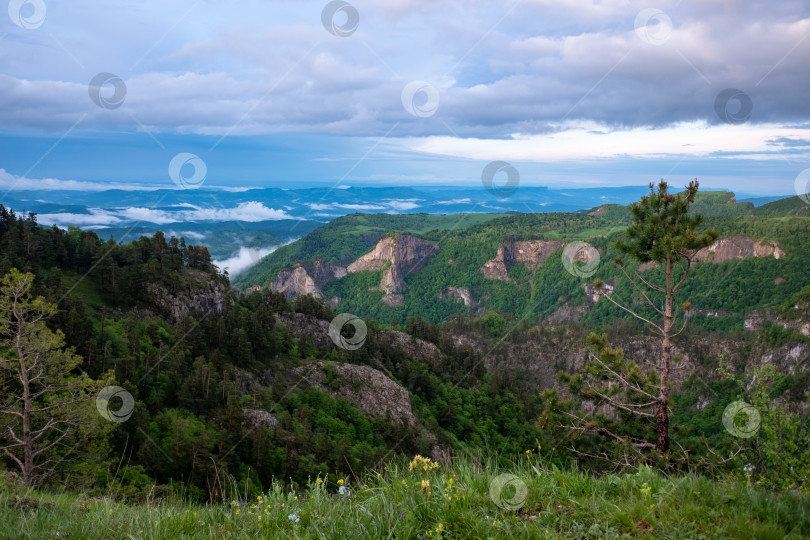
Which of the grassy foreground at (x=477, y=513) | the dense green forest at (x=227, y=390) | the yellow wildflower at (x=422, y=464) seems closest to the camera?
the grassy foreground at (x=477, y=513)

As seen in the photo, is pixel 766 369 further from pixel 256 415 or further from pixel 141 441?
pixel 256 415

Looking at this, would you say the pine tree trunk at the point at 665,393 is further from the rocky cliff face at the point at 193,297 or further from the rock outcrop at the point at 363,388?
the rocky cliff face at the point at 193,297

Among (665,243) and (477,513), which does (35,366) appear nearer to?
(477,513)

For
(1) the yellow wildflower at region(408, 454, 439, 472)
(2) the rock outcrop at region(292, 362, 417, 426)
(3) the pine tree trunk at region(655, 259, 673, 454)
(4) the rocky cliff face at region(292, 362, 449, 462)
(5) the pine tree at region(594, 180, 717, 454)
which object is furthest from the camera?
(2) the rock outcrop at region(292, 362, 417, 426)

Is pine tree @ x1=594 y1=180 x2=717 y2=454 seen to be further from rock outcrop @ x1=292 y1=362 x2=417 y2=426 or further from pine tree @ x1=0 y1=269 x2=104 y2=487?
rock outcrop @ x1=292 y1=362 x2=417 y2=426

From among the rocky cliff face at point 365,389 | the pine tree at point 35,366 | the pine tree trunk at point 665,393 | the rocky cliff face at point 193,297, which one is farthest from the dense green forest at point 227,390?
the rocky cliff face at point 365,389

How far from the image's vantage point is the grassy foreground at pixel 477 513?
4.36 m

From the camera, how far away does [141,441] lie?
95.9 ft

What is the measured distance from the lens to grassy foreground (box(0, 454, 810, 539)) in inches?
172

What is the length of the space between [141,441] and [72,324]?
13.1 m

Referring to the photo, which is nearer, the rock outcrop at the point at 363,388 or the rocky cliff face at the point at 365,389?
the rocky cliff face at the point at 365,389

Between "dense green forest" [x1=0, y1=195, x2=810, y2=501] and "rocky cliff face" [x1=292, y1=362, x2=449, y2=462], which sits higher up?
"dense green forest" [x1=0, y1=195, x2=810, y2=501]

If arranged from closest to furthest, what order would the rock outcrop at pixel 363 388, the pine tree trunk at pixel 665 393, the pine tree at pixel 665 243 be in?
the pine tree at pixel 665 243 < the pine tree trunk at pixel 665 393 < the rock outcrop at pixel 363 388

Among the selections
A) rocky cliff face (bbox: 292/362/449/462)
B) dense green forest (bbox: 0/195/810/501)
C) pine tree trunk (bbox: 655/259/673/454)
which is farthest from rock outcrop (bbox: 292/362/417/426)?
pine tree trunk (bbox: 655/259/673/454)
